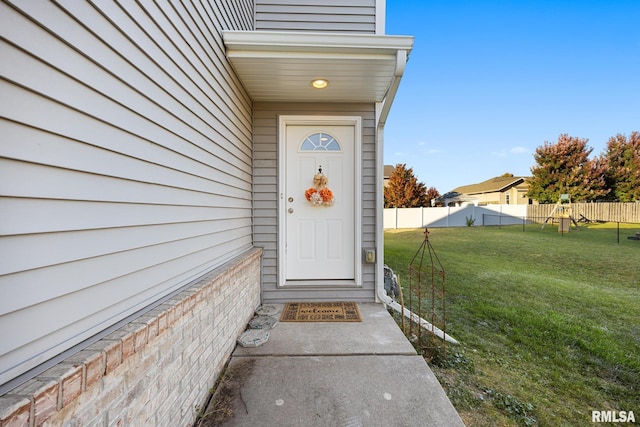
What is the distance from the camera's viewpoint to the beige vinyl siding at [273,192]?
3.11 m

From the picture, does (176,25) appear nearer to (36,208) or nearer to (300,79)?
(36,208)

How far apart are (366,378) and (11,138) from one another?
207 cm

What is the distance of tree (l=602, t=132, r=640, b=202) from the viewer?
16641 mm

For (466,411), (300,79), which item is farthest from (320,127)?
(466,411)

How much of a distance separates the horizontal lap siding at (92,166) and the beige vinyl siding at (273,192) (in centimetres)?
141

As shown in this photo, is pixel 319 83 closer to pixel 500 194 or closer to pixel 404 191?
pixel 404 191

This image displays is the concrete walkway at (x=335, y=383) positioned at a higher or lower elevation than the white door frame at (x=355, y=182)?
lower

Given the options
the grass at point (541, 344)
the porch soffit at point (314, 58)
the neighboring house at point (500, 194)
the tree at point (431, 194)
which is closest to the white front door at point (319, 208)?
the porch soffit at point (314, 58)

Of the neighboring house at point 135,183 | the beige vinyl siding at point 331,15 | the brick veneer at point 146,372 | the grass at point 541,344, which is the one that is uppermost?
the beige vinyl siding at point 331,15

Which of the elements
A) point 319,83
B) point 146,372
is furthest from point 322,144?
point 146,372

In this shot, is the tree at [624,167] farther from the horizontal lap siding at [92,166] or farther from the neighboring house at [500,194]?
the horizontal lap siding at [92,166]

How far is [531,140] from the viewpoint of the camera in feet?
59.8

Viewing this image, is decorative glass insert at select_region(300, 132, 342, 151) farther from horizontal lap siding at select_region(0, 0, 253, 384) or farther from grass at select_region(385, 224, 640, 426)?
grass at select_region(385, 224, 640, 426)

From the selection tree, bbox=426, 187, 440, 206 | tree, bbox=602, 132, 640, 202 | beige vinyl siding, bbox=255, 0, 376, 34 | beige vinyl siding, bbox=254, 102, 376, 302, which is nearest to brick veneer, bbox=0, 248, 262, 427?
beige vinyl siding, bbox=254, 102, 376, 302
